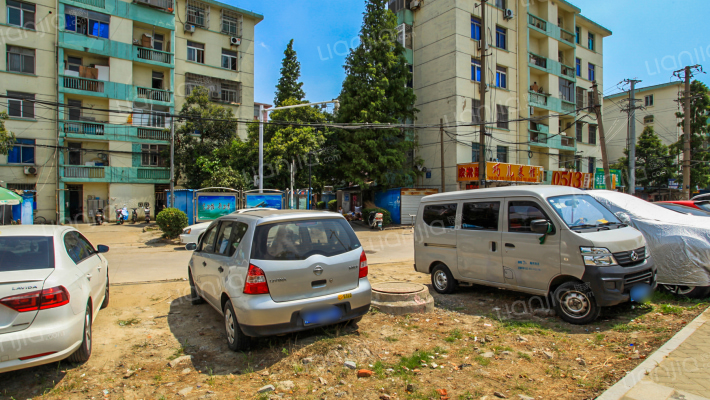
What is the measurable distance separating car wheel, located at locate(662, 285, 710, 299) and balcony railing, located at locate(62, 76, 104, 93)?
99.8ft

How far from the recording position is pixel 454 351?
4488 mm

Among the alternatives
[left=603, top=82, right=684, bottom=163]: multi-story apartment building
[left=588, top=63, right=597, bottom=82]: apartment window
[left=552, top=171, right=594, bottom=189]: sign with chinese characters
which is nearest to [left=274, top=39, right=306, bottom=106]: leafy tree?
[left=552, top=171, right=594, bottom=189]: sign with chinese characters

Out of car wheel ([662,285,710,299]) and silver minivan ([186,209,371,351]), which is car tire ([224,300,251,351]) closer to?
silver minivan ([186,209,371,351])

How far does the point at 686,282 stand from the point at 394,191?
19714 millimetres

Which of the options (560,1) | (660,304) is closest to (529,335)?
(660,304)

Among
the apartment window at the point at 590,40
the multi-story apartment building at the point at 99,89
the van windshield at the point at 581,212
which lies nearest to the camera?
the van windshield at the point at 581,212

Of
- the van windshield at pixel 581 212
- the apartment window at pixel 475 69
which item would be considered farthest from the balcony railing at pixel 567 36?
the van windshield at pixel 581 212

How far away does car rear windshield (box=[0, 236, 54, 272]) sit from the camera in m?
3.90

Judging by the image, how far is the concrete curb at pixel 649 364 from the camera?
3254 millimetres

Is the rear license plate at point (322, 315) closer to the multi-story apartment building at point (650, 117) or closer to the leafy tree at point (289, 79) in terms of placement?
the leafy tree at point (289, 79)

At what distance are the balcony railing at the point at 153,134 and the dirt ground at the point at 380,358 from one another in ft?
77.9

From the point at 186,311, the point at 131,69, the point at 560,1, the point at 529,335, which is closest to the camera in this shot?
the point at 529,335

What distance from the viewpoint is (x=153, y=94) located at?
89.2 ft

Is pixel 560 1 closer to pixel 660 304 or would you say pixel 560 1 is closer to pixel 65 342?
pixel 660 304
